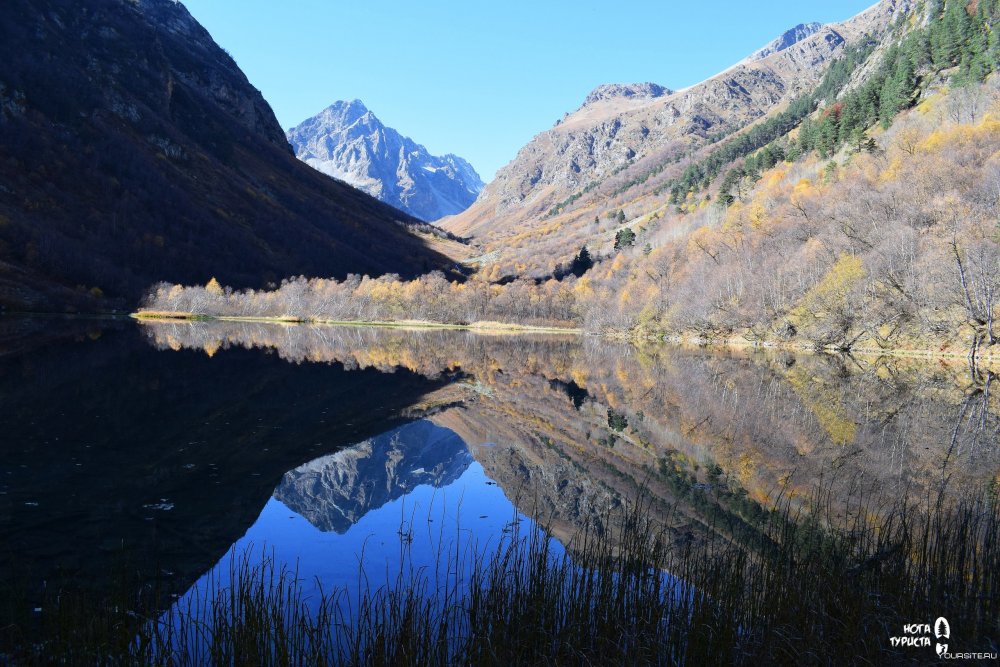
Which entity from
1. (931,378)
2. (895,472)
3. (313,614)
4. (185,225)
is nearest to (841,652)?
(313,614)

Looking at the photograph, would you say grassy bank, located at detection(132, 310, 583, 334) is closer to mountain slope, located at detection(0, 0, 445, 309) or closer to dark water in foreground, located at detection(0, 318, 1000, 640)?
mountain slope, located at detection(0, 0, 445, 309)

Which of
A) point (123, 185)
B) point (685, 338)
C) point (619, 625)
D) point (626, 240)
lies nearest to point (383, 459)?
point (619, 625)

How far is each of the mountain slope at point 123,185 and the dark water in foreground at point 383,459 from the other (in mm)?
74463

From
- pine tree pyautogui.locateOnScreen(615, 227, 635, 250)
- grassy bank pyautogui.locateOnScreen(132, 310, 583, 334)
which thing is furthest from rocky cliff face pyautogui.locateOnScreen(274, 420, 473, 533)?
pine tree pyautogui.locateOnScreen(615, 227, 635, 250)

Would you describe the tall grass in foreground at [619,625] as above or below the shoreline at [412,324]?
below

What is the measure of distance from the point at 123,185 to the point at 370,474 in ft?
465

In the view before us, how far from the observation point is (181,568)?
7.62m

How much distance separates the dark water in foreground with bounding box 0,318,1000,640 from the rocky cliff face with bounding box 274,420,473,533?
0.07 metres

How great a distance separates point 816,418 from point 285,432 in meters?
17.0

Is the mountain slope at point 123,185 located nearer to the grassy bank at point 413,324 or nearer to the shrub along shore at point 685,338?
the shrub along shore at point 685,338

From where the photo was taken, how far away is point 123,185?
12744 centimetres

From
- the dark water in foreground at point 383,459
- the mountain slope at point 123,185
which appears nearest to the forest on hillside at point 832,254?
the mountain slope at point 123,185

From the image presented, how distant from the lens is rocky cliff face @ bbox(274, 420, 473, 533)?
10656 mm

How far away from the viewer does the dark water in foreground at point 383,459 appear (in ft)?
28.2
